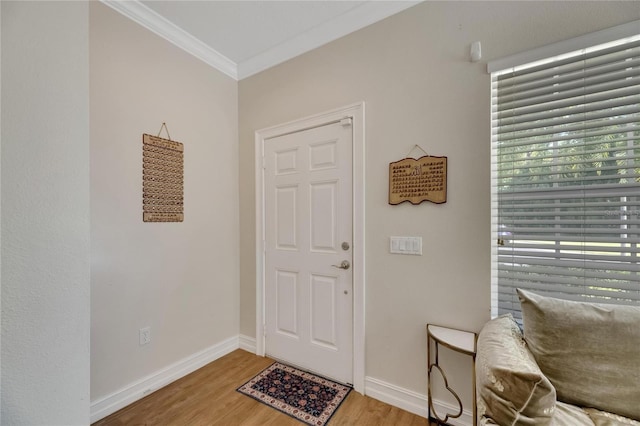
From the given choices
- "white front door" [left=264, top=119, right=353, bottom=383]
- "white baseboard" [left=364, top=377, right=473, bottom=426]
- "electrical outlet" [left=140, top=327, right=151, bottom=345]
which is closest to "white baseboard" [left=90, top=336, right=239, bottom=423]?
"electrical outlet" [left=140, top=327, right=151, bottom=345]

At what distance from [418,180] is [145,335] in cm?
226

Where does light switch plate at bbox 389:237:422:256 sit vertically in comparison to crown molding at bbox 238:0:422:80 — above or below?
below

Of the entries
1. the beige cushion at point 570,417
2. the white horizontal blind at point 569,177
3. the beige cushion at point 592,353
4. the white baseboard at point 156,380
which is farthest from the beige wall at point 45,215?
the white horizontal blind at point 569,177

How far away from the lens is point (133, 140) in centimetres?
190

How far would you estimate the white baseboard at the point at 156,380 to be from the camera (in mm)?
1706

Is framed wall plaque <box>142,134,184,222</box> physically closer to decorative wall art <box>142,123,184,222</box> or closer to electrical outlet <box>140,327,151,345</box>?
decorative wall art <box>142,123,184,222</box>

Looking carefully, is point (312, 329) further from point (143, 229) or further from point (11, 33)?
point (11, 33)

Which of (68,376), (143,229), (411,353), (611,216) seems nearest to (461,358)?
(411,353)

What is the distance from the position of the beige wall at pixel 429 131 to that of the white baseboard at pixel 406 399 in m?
0.04

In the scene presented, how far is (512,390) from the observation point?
0.93 meters

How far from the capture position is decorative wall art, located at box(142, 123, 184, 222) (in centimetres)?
196

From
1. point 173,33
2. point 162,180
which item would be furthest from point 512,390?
point 173,33

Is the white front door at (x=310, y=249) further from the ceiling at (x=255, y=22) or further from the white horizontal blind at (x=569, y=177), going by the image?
the white horizontal blind at (x=569, y=177)

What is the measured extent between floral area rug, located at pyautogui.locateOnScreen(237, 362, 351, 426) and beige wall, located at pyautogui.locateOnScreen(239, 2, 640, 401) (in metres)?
0.32
